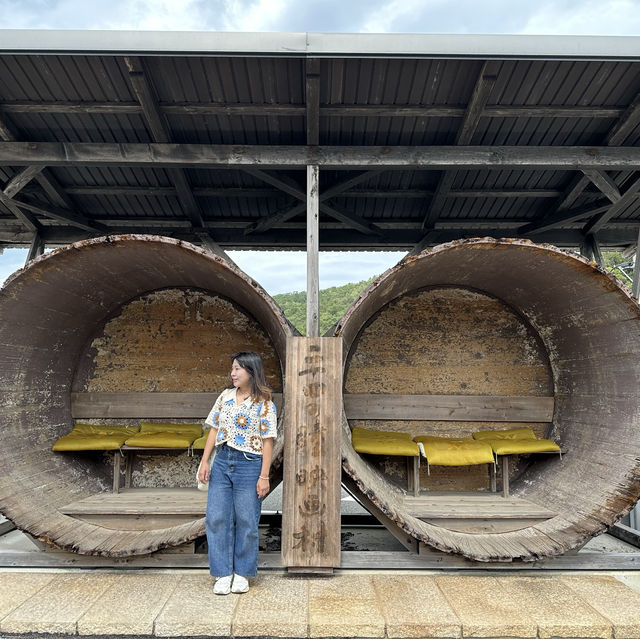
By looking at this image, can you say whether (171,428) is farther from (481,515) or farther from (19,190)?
(481,515)

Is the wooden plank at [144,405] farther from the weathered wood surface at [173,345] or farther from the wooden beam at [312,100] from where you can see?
the wooden beam at [312,100]

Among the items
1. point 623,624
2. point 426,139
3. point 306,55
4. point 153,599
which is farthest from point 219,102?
point 623,624

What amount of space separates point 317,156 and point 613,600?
3.94 meters

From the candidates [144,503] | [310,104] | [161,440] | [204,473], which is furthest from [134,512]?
[310,104]

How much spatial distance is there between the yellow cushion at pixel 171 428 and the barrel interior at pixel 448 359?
158 centimetres

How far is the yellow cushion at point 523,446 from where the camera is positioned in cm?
402

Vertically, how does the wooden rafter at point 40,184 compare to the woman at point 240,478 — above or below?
above

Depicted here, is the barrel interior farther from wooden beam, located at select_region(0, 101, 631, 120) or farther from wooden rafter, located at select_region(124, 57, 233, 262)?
wooden rafter, located at select_region(124, 57, 233, 262)

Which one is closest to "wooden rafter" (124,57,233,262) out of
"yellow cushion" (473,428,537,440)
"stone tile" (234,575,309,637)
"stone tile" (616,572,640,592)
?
"stone tile" (234,575,309,637)

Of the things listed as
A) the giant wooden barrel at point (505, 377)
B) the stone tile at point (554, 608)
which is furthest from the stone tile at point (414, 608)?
the stone tile at point (554, 608)

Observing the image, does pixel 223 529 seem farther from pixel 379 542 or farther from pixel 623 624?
pixel 623 624

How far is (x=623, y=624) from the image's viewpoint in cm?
250

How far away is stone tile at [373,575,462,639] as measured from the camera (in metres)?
2.43

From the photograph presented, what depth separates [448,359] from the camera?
4.76 metres
